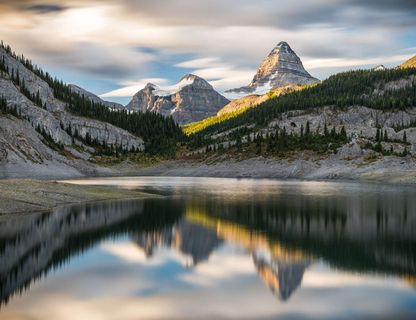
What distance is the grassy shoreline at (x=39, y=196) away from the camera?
60406mm

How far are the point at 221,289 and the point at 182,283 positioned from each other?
2.60m

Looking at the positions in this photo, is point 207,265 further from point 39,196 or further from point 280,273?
point 39,196

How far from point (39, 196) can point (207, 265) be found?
41.3m

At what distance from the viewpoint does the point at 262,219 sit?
60.7m

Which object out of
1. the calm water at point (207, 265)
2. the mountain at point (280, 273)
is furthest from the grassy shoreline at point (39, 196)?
the mountain at point (280, 273)

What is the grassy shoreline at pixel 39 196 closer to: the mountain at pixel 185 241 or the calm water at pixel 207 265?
the calm water at pixel 207 265

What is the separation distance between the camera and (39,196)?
69.9m

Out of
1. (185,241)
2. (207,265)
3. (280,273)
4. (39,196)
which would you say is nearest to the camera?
(280,273)

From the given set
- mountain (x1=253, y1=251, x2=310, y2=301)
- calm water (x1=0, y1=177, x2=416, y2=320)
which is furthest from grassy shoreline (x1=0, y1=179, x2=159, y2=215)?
mountain (x1=253, y1=251, x2=310, y2=301)

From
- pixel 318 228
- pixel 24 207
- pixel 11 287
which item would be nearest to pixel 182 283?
pixel 11 287

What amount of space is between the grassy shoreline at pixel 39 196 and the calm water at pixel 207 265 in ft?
12.7

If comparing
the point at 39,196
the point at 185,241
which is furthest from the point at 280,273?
the point at 39,196

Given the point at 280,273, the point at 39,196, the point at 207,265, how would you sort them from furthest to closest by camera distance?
1. the point at 39,196
2. the point at 207,265
3. the point at 280,273

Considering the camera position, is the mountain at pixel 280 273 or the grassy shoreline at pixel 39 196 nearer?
the mountain at pixel 280 273
